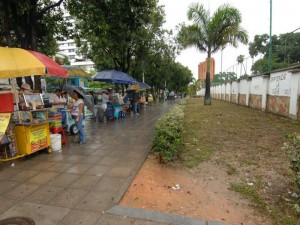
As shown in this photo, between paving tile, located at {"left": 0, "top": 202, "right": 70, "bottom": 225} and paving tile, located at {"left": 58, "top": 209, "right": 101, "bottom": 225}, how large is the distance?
3.2 inches

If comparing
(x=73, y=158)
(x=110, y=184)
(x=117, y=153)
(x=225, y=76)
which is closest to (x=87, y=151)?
(x=73, y=158)

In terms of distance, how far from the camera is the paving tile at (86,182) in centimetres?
381

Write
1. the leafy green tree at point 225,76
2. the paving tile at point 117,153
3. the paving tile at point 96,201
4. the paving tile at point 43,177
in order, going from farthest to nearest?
the leafy green tree at point 225,76, the paving tile at point 117,153, the paving tile at point 43,177, the paving tile at point 96,201

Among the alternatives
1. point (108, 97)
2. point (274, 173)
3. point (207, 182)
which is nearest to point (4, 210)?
point (207, 182)

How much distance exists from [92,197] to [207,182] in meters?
2.01

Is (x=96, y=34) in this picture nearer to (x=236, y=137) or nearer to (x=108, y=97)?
(x=108, y=97)

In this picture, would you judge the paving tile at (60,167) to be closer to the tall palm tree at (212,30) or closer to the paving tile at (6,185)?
the paving tile at (6,185)

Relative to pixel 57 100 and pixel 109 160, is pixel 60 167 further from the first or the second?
pixel 57 100

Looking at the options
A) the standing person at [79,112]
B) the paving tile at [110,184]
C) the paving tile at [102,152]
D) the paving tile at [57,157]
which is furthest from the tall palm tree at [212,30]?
the paving tile at [110,184]

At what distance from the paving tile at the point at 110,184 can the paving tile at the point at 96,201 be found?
14 cm

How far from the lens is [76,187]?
3779 millimetres

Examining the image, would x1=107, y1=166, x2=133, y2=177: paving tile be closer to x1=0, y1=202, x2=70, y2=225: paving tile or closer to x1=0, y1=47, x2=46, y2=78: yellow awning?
x1=0, y1=202, x2=70, y2=225: paving tile

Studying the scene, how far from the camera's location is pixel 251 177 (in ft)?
13.3

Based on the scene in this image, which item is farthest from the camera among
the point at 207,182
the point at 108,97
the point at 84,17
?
the point at 108,97
